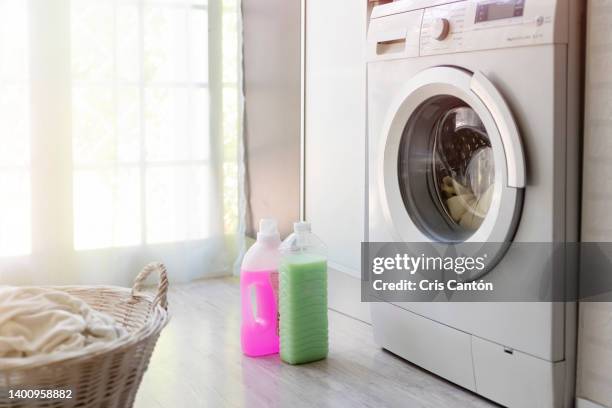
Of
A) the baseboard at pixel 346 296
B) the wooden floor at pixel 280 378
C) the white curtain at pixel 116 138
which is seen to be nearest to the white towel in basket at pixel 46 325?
the wooden floor at pixel 280 378

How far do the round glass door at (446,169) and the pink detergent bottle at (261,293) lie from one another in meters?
0.38

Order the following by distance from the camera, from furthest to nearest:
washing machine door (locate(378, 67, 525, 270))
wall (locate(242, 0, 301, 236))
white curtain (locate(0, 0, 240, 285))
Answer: wall (locate(242, 0, 301, 236)), white curtain (locate(0, 0, 240, 285)), washing machine door (locate(378, 67, 525, 270))

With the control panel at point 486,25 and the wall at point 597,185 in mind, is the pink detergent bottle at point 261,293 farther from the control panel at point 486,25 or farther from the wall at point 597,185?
the wall at point 597,185

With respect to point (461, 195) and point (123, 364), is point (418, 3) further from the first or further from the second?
point (123, 364)

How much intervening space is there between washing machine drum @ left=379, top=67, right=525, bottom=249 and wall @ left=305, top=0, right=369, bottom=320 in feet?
1.18

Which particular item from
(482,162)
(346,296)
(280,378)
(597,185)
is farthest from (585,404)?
(346,296)

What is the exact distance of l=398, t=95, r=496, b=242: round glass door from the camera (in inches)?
72.2

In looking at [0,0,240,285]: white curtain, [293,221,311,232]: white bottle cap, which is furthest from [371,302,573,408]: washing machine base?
[0,0,240,285]: white curtain

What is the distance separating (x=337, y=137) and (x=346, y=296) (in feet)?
1.67

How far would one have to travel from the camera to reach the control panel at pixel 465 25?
62.7 inches

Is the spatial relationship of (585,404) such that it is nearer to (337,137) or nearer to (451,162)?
(451,162)

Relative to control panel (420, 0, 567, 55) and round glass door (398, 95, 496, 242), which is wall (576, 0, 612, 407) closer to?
control panel (420, 0, 567, 55)

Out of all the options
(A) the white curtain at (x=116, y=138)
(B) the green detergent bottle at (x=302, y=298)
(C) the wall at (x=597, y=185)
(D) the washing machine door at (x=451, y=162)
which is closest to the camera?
(C) the wall at (x=597, y=185)

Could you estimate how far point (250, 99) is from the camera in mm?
3002
